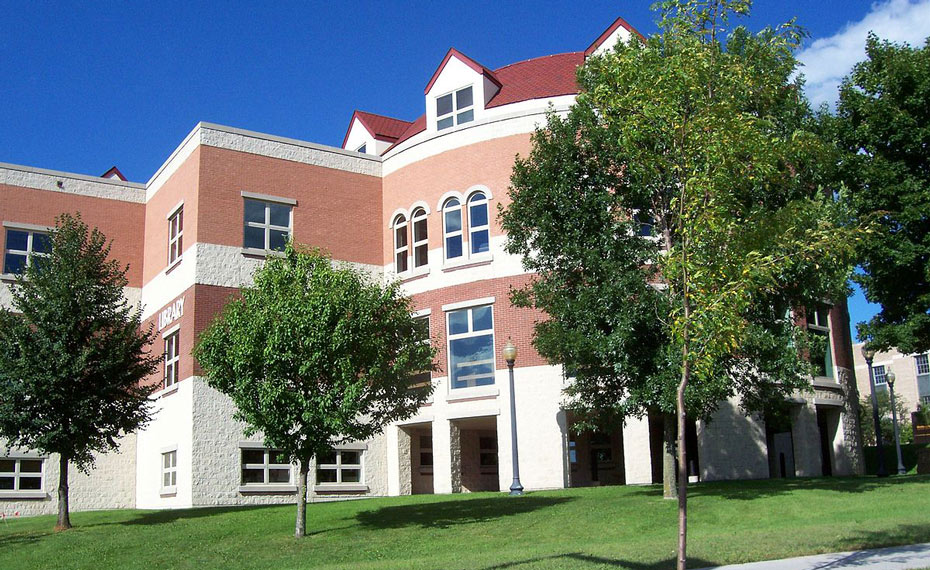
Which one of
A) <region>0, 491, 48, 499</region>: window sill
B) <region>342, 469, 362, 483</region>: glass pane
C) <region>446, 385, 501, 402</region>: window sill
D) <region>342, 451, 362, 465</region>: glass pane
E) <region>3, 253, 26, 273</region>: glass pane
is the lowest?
<region>0, 491, 48, 499</region>: window sill

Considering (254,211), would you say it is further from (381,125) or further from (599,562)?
(599,562)

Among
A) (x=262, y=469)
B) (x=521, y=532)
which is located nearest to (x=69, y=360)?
(x=262, y=469)

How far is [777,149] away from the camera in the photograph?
1165cm

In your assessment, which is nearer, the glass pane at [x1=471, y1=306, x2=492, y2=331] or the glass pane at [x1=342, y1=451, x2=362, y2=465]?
the glass pane at [x1=471, y1=306, x2=492, y2=331]

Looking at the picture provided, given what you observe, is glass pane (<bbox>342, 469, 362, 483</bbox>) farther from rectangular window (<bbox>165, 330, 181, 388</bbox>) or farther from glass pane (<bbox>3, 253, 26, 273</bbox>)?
glass pane (<bbox>3, 253, 26, 273</bbox>)

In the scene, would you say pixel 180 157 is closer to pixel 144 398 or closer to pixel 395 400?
pixel 144 398

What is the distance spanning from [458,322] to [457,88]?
848 centimetres

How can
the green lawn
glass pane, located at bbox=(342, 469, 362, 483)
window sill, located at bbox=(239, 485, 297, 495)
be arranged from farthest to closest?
glass pane, located at bbox=(342, 469, 362, 483)
window sill, located at bbox=(239, 485, 297, 495)
the green lawn

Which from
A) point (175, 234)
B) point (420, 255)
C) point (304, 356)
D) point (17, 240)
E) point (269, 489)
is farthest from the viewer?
point (17, 240)

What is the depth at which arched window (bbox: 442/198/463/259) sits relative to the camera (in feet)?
95.6

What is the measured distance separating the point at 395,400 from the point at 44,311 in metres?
8.75

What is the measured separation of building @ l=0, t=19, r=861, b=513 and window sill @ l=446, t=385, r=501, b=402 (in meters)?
0.09

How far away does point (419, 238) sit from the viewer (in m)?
30.3

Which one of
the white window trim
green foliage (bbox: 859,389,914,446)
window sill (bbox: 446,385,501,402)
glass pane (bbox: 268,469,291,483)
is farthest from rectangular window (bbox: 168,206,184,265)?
green foliage (bbox: 859,389,914,446)
